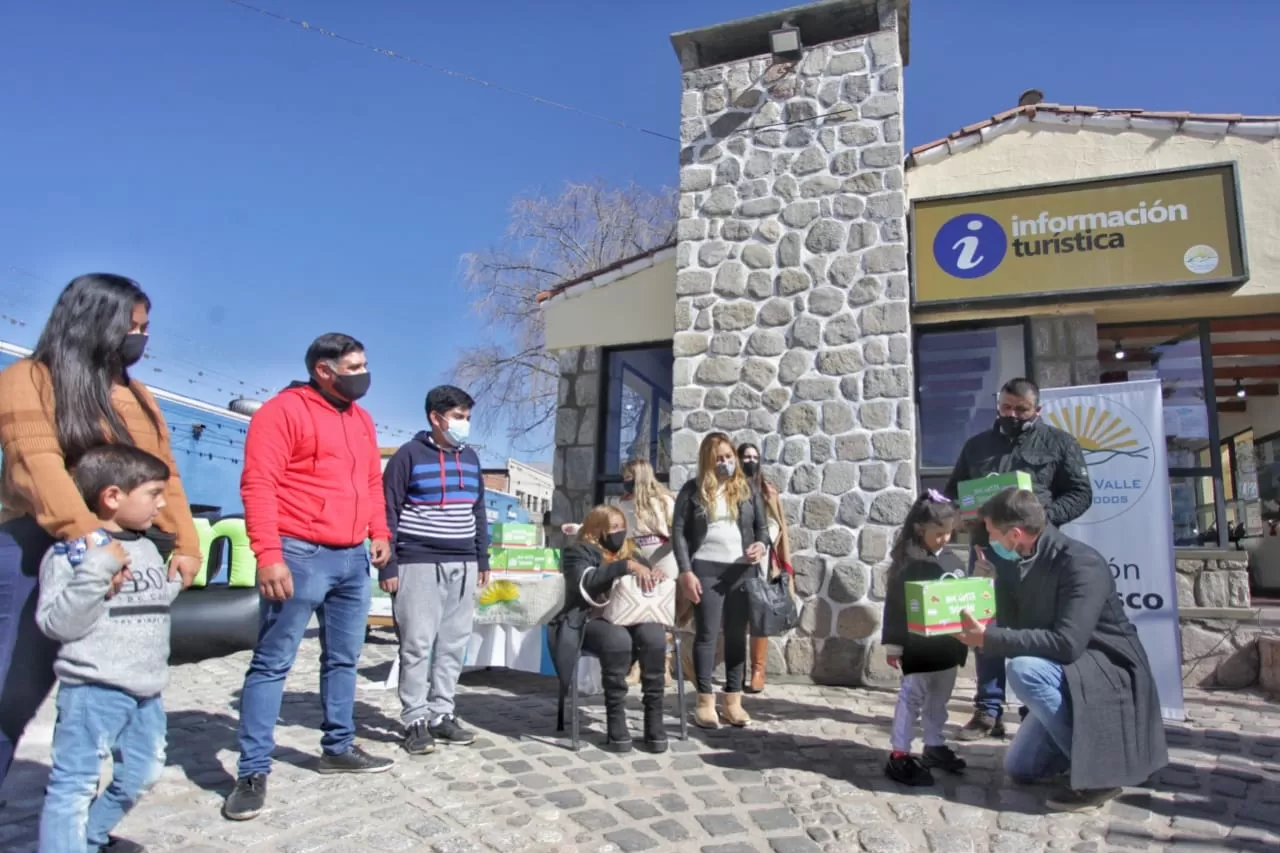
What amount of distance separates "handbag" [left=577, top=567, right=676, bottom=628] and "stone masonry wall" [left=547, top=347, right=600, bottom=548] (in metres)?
3.29

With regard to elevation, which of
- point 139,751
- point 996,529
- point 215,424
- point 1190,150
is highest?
point 1190,150

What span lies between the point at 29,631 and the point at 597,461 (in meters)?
5.39

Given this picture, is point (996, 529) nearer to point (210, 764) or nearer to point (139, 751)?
point (139, 751)

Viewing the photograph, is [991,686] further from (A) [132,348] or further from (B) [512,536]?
(A) [132,348]

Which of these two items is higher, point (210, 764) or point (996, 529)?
point (996, 529)

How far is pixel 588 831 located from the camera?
3066mm

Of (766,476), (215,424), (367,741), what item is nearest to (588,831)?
(367,741)

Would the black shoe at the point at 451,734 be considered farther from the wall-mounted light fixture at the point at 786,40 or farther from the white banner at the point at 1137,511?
the wall-mounted light fixture at the point at 786,40

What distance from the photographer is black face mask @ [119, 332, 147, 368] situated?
278 cm

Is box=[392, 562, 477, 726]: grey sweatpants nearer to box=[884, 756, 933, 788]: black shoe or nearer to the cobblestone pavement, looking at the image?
the cobblestone pavement

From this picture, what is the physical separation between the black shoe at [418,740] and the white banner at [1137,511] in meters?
3.93

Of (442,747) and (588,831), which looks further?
(442,747)

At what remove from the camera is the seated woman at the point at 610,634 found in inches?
162

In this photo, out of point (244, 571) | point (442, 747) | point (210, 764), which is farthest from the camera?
point (244, 571)
